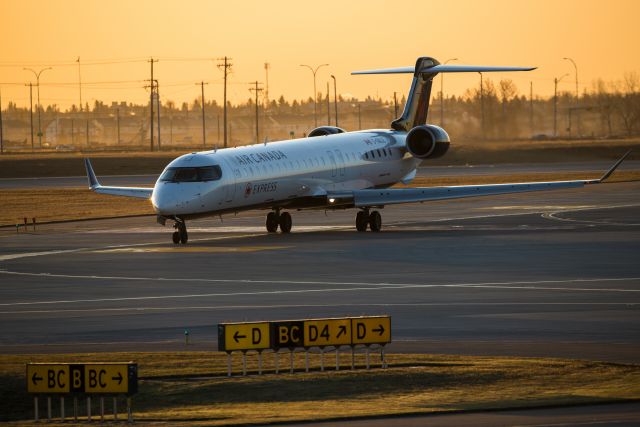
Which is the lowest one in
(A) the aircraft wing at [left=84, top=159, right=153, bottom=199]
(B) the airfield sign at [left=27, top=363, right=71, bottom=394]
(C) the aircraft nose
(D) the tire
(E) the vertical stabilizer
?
(B) the airfield sign at [left=27, top=363, right=71, bottom=394]

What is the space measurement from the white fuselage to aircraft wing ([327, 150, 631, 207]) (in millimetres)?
1410

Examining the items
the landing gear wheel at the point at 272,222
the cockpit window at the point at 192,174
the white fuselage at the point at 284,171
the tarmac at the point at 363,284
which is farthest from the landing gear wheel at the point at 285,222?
the cockpit window at the point at 192,174

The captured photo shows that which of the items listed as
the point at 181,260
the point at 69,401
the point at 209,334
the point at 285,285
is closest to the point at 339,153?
the point at 181,260

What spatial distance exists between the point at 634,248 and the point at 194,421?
27919 millimetres

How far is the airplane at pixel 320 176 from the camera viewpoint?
162 feet

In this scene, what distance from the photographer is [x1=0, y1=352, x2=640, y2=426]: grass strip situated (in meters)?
21.2

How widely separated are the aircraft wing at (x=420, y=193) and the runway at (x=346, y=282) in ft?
4.27

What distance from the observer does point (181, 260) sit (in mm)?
44531

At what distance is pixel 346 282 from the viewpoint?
37.9m

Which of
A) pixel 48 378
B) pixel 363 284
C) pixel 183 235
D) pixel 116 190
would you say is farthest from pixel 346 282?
pixel 116 190

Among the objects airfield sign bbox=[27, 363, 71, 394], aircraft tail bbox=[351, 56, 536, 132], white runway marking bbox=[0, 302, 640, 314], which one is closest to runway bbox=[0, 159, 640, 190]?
aircraft tail bbox=[351, 56, 536, 132]

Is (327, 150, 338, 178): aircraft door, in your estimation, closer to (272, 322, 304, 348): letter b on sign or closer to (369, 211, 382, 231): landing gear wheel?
(369, 211, 382, 231): landing gear wheel

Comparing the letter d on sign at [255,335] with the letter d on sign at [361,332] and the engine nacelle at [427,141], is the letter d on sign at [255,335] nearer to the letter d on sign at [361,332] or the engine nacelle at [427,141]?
the letter d on sign at [361,332]

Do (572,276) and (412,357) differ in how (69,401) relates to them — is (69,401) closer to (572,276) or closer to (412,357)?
(412,357)
